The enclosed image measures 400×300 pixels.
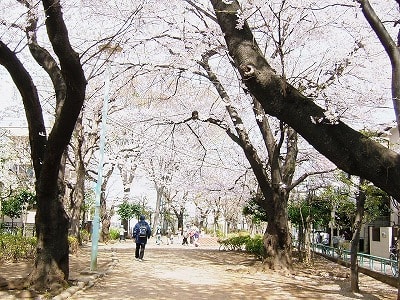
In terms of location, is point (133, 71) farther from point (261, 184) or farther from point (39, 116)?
point (39, 116)

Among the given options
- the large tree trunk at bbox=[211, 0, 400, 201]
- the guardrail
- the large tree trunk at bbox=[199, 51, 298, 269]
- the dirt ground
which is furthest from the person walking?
the large tree trunk at bbox=[211, 0, 400, 201]

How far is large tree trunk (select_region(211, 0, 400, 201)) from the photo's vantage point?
13.5ft

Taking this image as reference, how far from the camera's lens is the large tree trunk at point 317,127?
4129mm

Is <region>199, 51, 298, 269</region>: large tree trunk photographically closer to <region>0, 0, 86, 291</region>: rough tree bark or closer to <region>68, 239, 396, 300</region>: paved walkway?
<region>68, 239, 396, 300</region>: paved walkway

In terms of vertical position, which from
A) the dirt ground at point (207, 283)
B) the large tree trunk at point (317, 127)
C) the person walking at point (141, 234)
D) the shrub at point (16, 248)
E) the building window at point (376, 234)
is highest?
the large tree trunk at point (317, 127)

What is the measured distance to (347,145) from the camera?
13.9ft

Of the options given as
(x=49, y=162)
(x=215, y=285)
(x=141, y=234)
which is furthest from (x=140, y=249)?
(x=49, y=162)

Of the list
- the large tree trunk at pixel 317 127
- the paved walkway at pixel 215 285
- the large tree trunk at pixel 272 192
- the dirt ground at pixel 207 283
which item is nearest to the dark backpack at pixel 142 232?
the dirt ground at pixel 207 283

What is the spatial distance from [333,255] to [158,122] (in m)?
10.1

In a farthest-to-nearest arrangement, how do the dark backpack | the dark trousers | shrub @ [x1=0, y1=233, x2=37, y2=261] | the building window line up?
1. the building window
2. the dark trousers
3. the dark backpack
4. shrub @ [x1=0, y1=233, x2=37, y2=261]

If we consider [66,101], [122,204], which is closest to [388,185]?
[66,101]

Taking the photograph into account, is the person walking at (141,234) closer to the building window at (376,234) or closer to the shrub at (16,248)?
the shrub at (16,248)

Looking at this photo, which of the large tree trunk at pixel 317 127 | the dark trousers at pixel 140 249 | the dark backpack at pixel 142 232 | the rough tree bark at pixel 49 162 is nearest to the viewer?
the large tree trunk at pixel 317 127

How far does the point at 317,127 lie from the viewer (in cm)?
435
